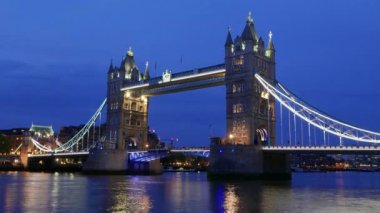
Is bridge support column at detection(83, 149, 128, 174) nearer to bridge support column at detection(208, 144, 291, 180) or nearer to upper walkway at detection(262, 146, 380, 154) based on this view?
bridge support column at detection(208, 144, 291, 180)

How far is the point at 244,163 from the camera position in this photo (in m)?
56.8

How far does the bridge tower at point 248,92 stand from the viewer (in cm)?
6072

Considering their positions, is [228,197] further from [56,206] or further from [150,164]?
[150,164]

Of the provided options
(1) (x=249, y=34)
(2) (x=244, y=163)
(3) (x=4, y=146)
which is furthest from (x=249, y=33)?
(3) (x=4, y=146)

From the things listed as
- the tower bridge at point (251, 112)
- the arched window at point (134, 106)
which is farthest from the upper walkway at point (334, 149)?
the arched window at point (134, 106)

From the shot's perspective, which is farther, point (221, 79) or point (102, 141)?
point (102, 141)

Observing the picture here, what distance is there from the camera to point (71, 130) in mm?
156375

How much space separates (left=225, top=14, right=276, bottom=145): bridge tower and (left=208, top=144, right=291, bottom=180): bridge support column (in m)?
2.40

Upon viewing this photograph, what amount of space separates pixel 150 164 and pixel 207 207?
2267 inches

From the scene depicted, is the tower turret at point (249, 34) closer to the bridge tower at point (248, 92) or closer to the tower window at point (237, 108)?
the bridge tower at point (248, 92)

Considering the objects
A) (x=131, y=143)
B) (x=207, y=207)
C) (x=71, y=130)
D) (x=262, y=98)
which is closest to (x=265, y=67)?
(x=262, y=98)

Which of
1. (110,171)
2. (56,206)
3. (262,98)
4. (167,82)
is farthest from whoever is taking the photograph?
(110,171)

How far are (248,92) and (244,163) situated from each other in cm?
913

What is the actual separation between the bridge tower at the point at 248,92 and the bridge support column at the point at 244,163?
240 cm
